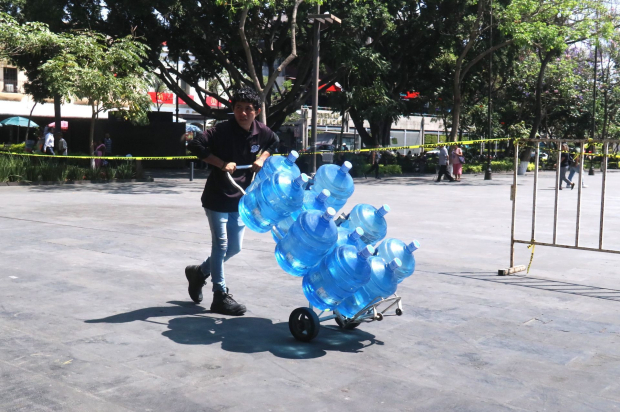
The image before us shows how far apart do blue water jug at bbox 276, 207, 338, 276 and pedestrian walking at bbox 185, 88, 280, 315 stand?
0.78 meters

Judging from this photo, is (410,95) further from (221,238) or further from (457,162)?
(221,238)

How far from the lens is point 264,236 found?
35.5 ft

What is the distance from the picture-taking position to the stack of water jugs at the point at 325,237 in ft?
16.3

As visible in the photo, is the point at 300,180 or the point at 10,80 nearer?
the point at 300,180

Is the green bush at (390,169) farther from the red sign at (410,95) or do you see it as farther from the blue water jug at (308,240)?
the blue water jug at (308,240)

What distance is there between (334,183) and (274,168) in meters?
0.48

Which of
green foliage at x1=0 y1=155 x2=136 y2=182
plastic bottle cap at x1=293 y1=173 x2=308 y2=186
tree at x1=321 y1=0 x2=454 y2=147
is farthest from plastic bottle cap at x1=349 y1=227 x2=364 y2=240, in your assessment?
tree at x1=321 y1=0 x2=454 y2=147

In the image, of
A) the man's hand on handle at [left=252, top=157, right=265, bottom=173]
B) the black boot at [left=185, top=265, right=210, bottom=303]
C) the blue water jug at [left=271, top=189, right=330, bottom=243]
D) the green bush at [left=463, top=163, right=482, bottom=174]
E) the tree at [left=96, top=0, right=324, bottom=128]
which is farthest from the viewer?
the green bush at [left=463, top=163, right=482, bottom=174]

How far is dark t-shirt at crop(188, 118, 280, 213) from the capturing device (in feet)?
18.7

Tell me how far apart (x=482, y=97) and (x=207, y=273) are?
39.2 meters

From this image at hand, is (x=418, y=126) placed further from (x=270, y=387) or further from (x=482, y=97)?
(x=270, y=387)

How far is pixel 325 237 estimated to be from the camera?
195 inches

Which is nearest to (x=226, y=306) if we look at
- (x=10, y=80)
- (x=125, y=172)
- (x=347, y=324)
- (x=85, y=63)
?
(x=347, y=324)

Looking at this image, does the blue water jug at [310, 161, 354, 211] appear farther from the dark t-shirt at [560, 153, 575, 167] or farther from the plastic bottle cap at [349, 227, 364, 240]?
the dark t-shirt at [560, 153, 575, 167]
